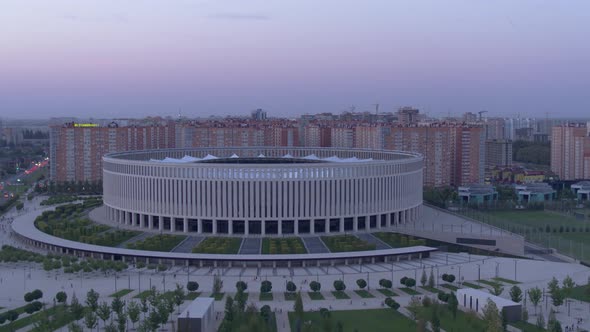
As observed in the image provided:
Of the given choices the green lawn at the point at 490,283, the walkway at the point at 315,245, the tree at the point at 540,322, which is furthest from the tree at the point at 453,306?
the walkway at the point at 315,245

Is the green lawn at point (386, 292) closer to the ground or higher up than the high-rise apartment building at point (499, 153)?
closer to the ground

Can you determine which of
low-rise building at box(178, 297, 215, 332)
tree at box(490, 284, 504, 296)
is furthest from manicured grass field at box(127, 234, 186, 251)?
tree at box(490, 284, 504, 296)

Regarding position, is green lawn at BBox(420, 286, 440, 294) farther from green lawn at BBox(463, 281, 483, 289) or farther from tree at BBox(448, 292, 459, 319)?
tree at BBox(448, 292, 459, 319)

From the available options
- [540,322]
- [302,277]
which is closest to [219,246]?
[302,277]

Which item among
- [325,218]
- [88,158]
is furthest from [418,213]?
[88,158]

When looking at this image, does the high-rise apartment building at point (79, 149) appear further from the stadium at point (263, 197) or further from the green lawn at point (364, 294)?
the green lawn at point (364, 294)

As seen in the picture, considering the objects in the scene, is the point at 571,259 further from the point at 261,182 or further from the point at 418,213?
the point at 261,182

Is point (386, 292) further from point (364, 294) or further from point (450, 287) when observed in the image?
point (450, 287)
